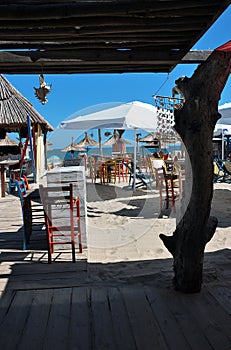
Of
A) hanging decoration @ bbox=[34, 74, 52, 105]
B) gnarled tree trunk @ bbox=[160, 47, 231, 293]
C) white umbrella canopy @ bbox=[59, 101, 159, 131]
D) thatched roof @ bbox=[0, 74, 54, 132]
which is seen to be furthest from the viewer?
thatched roof @ bbox=[0, 74, 54, 132]

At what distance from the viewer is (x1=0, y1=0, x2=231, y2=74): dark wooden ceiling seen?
1875 millimetres

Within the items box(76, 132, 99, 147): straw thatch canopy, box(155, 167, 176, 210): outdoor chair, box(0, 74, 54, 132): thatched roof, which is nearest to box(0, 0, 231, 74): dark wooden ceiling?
box(155, 167, 176, 210): outdoor chair

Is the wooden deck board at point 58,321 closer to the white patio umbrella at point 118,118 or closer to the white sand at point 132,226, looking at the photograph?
the white sand at point 132,226

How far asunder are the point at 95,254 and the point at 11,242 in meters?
1.09

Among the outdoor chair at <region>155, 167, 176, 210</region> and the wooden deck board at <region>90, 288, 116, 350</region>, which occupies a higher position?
the outdoor chair at <region>155, 167, 176, 210</region>

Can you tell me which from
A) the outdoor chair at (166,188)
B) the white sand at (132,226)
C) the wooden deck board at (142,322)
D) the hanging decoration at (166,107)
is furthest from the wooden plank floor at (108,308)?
the hanging decoration at (166,107)

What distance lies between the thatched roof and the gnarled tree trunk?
7.02 metres

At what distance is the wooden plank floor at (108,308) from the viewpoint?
181 centimetres

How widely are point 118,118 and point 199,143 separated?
501 centimetres

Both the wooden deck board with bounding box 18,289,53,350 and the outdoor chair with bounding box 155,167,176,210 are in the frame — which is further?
the outdoor chair with bounding box 155,167,176,210

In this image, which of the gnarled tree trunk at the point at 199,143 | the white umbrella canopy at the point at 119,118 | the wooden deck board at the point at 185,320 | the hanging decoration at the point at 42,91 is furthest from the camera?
the white umbrella canopy at the point at 119,118

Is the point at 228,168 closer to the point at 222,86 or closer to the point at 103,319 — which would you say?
the point at 222,86

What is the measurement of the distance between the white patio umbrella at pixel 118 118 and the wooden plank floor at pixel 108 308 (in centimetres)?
448

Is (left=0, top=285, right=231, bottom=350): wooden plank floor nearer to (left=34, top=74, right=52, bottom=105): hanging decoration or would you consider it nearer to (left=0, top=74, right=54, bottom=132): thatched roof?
(left=34, top=74, right=52, bottom=105): hanging decoration
